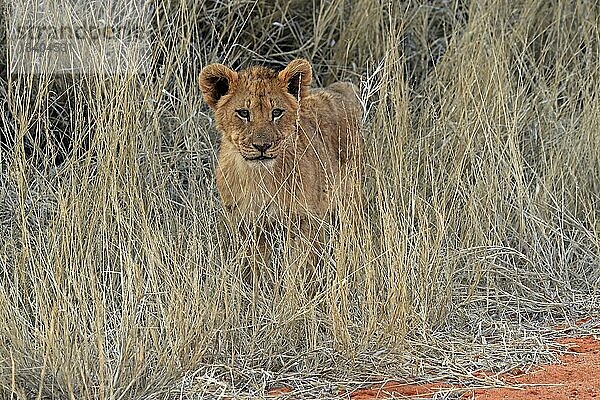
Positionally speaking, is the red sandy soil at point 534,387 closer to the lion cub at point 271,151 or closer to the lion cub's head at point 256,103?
the lion cub at point 271,151

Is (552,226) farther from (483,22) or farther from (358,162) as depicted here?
(483,22)

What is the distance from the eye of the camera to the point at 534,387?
379 cm

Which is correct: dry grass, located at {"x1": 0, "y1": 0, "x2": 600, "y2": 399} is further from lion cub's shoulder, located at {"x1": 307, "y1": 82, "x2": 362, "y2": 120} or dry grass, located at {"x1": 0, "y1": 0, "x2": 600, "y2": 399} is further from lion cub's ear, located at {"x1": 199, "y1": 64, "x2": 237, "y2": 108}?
lion cub's ear, located at {"x1": 199, "y1": 64, "x2": 237, "y2": 108}

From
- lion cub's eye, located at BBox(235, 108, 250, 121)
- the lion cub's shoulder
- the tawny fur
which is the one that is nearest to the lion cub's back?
the lion cub's shoulder

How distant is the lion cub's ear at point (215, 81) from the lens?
4656 mm

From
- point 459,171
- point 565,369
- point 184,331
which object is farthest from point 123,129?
point 565,369

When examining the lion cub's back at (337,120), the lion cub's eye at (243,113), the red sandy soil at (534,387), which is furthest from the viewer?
the lion cub's back at (337,120)

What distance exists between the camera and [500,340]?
14.6ft

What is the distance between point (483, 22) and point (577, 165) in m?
1.06

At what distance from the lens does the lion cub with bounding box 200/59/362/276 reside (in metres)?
4.61

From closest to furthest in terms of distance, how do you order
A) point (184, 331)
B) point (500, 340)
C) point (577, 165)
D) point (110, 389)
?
point (110, 389) → point (184, 331) → point (500, 340) → point (577, 165)

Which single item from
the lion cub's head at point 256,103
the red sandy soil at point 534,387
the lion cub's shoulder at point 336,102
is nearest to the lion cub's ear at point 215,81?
the lion cub's head at point 256,103

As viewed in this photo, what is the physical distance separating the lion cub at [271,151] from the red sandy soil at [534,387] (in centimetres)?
96

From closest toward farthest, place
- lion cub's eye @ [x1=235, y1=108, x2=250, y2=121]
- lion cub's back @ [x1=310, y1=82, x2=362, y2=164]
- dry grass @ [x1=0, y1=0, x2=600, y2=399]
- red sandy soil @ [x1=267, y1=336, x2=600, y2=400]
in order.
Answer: red sandy soil @ [x1=267, y1=336, x2=600, y2=400], dry grass @ [x1=0, y1=0, x2=600, y2=399], lion cub's eye @ [x1=235, y1=108, x2=250, y2=121], lion cub's back @ [x1=310, y1=82, x2=362, y2=164]
